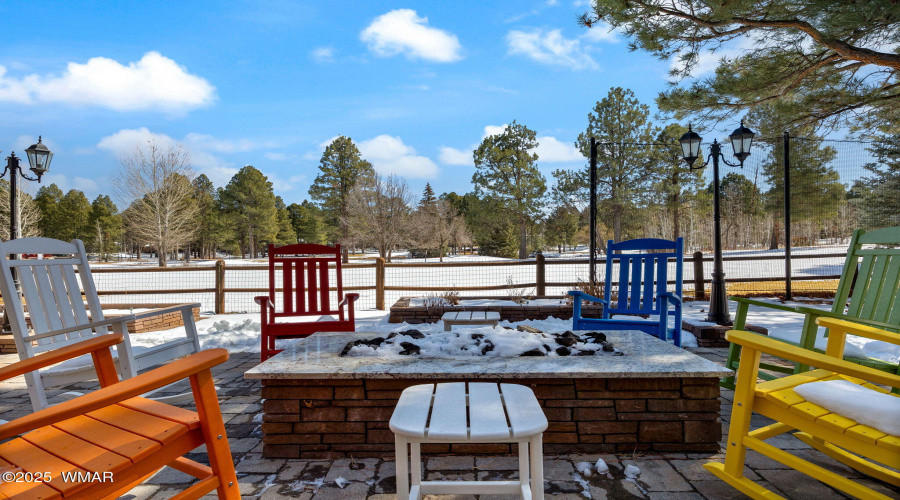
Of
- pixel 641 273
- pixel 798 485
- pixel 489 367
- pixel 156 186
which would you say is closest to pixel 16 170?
pixel 489 367

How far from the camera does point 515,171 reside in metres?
25.2

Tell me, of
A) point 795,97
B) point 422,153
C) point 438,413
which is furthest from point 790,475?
point 422,153

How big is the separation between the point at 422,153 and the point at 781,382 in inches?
1075

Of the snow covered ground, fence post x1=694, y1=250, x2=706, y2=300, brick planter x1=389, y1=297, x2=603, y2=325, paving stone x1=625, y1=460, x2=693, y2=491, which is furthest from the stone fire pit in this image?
fence post x1=694, y1=250, x2=706, y2=300

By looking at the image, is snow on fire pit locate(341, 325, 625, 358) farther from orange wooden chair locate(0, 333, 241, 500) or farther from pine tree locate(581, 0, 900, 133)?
pine tree locate(581, 0, 900, 133)

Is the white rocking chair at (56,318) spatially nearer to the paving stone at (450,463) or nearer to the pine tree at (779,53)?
the paving stone at (450,463)

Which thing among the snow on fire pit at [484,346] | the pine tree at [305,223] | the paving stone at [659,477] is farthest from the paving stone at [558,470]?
the pine tree at [305,223]

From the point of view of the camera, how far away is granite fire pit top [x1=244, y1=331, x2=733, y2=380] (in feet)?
6.48

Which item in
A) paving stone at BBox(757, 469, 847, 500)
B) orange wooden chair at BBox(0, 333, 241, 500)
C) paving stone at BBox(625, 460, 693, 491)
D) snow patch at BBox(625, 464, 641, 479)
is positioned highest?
orange wooden chair at BBox(0, 333, 241, 500)

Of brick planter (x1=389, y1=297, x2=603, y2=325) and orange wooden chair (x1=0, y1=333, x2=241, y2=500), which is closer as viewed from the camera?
orange wooden chair (x1=0, y1=333, x2=241, y2=500)

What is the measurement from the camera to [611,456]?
2016mm

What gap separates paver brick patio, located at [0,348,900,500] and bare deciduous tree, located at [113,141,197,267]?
74.5 feet

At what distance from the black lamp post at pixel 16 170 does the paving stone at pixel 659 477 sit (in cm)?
682

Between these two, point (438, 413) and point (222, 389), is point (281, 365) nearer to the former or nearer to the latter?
point (438, 413)
